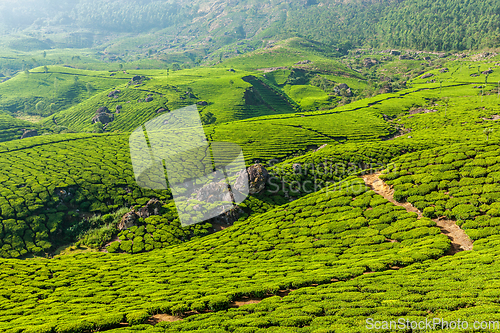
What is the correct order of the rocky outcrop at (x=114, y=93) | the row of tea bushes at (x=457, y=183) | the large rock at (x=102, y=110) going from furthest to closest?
the rocky outcrop at (x=114, y=93)
the large rock at (x=102, y=110)
the row of tea bushes at (x=457, y=183)

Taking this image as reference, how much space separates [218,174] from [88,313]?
56.9m

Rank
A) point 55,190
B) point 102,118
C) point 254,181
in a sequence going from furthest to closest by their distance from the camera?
point 102,118, point 254,181, point 55,190

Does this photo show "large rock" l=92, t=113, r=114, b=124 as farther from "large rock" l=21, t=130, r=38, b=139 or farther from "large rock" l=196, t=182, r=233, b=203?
"large rock" l=196, t=182, r=233, b=203

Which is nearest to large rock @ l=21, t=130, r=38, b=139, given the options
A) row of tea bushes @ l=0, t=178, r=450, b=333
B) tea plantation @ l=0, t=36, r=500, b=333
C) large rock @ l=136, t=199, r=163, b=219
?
tea plantation @ l=0, t=36, r=500, b=333

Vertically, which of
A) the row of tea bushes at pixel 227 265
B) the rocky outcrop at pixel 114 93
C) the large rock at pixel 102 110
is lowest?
the row of tea bushes at pixel 227 265

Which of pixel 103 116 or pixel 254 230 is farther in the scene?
pixel 103 116

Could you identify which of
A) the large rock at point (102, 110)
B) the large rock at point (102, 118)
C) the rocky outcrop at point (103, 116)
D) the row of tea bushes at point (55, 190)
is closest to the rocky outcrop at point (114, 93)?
the large rock at point (102, 110)

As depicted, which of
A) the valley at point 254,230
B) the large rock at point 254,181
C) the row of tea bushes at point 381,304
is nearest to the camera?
the row of tea bushes at point 381,304

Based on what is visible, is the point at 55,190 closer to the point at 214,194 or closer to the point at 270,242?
the point at 214,194

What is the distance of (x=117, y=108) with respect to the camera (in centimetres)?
16988

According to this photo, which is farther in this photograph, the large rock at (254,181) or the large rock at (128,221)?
the large rock at (254,181)

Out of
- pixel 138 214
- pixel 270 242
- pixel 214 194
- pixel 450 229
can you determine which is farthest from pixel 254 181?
pixel 450 229

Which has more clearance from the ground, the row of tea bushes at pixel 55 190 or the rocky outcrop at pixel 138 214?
the row of tea bushes at pixel 55 190

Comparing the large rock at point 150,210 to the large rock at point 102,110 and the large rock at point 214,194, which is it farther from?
the large rock at point 102,110
